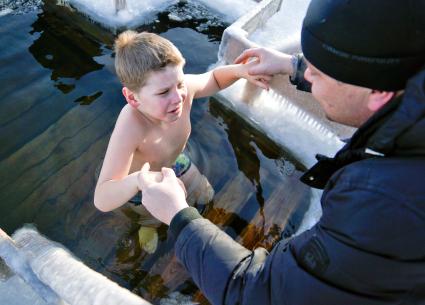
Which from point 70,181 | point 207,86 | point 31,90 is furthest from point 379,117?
point 31,90

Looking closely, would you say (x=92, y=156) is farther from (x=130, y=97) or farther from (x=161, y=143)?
(x=130, y=97)

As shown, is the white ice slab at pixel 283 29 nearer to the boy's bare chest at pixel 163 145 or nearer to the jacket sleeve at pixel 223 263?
the boy's bare chest at pixel 163 145

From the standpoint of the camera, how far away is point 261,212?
113 inches

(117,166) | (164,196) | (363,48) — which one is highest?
(363,48)

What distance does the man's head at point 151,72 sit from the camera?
203 centimetres

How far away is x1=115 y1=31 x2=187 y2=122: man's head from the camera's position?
2.03 m

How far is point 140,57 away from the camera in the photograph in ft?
6.65

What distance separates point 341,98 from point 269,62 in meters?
1.24

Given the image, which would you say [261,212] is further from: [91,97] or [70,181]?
Result: [91,97]

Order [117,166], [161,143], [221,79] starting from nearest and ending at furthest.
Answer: [117,166] < [161,143] < [221,79]

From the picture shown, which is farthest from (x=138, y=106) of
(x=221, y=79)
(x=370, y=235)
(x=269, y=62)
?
(x=370, y=235)

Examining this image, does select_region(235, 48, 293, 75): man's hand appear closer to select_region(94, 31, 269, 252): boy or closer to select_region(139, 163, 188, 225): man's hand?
select_region(94, 31, 269, 252): boy

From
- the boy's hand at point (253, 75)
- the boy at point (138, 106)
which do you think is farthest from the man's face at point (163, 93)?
the boy's hand at point (253, 75)

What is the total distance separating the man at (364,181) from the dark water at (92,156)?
1.40 meters
